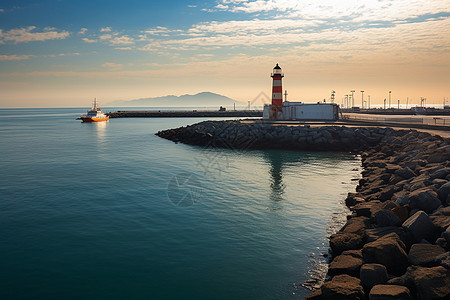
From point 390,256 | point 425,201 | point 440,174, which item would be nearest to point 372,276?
point 390,256

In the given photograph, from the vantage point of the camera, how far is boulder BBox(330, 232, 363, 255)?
10281 millimetres

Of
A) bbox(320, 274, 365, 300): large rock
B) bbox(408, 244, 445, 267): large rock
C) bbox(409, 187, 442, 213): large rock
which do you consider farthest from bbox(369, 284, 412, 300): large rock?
bbox(409, 187, 442, 213): large rock

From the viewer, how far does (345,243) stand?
10.4 m

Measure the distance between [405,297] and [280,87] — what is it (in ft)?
156

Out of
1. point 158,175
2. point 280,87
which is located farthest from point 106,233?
point 280,87

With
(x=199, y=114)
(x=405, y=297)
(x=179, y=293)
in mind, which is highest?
(x=199, y=114)

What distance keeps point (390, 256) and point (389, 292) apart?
177 cm

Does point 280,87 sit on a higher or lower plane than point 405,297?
higher

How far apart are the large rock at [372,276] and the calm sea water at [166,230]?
148cm

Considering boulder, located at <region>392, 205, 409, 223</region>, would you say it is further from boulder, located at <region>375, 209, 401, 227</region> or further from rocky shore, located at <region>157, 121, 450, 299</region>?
boulder, located at <region>375, 209, 401, 227</region>

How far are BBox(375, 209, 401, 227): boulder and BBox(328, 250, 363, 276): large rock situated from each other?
6.60 ft

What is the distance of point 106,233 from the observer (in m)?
12.4

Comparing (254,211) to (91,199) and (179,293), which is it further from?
(91,199)

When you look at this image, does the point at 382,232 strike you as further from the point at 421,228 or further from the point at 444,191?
the point at 444,191
